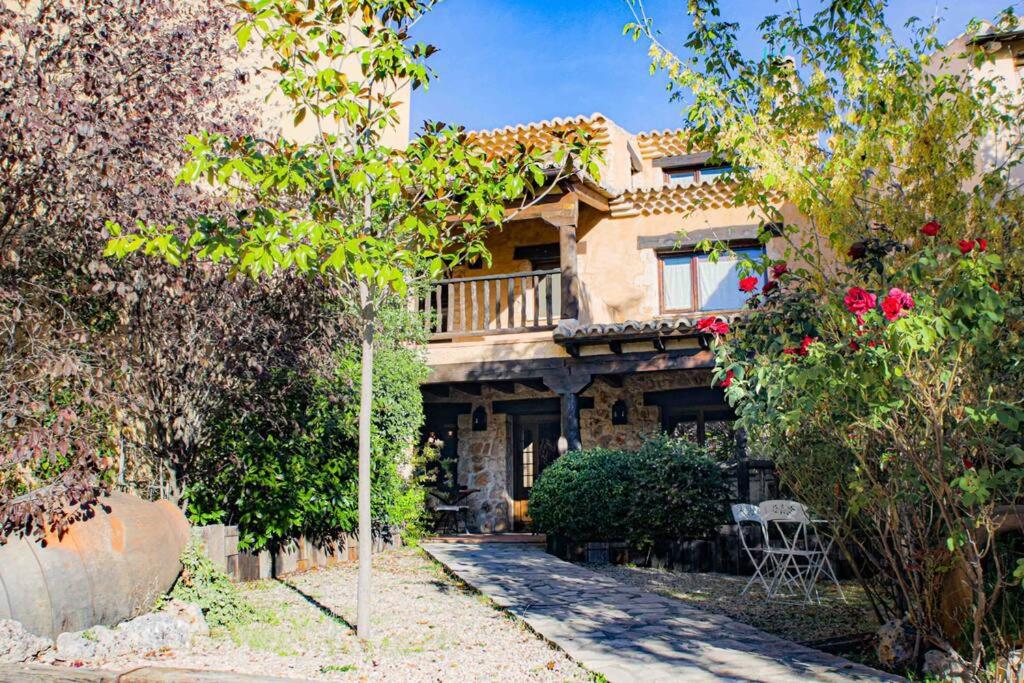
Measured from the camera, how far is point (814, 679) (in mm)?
4191

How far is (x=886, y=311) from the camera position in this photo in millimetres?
3404

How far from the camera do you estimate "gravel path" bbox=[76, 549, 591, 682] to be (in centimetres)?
446

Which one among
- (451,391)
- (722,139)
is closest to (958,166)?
(722,139)

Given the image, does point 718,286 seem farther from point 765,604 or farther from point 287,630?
point 287,630

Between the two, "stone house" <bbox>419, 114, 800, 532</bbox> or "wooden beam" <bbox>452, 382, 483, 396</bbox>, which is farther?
"wooden beam" <bbox>452, 382, 483, 396</bbox>

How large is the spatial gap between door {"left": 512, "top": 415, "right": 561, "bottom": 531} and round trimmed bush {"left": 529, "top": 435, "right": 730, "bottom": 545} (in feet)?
14.0

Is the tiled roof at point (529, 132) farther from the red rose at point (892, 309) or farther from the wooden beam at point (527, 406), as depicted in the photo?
the red rose at point (892, 309)

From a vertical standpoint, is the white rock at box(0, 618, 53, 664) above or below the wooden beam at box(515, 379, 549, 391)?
below

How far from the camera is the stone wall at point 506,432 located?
13000 millimetres

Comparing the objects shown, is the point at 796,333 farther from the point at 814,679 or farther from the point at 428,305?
the point at 428,305

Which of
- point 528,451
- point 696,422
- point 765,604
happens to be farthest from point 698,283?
point 765,604

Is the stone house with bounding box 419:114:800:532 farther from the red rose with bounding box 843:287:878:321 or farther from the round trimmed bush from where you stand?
the red rose with bounding box 843:287:878:321

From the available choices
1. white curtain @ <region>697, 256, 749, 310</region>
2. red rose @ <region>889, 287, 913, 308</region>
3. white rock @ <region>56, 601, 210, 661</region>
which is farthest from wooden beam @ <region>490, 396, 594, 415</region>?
red rose @ <region>889, 287, 913, 308</region>

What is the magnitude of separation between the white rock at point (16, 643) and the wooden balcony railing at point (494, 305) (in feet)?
24.2
